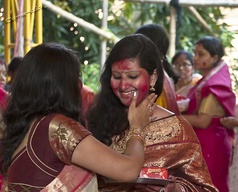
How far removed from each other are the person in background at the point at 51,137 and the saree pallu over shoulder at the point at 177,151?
0.66 metres

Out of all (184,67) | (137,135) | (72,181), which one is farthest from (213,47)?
(72,181)

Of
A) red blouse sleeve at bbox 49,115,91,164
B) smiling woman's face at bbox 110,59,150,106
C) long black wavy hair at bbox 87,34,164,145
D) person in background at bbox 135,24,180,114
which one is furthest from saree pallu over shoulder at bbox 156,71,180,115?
red blouse sleeve at bbox 49,115,91,164

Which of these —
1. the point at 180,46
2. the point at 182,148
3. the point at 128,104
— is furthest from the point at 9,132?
the point at 180,46

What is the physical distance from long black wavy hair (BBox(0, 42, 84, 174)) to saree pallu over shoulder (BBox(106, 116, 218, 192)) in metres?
0.74

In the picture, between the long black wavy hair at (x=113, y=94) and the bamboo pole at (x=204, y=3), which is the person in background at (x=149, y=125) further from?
the bamboo pole at (x=204, y=3)

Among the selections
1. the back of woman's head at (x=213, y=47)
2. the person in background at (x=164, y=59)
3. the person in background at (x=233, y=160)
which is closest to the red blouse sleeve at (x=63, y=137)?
the person in background at (x=164, y=59)

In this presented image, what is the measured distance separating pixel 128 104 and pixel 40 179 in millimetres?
847

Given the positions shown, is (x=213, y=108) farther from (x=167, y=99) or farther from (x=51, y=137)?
(x=51, y=137)

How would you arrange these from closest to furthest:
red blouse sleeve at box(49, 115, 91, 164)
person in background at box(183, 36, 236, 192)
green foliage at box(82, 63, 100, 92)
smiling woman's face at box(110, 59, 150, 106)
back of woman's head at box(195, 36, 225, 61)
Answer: red blouse sleeve at box(49, 115, 91, 164)
smiling woman's face at box(110, 59, 150, 106)
person in background at box(183, 36, 236, 192)
back of woman's head at box(195, 36, 225, 61)
green foliage at box(82, 63, 100, 92)

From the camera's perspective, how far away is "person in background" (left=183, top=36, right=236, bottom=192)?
20.5ft

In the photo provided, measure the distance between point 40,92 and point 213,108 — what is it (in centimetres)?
336

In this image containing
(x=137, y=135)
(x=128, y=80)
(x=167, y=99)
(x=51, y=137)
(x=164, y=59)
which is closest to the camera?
(x=51, y=137)

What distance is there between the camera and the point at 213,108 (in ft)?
20.5

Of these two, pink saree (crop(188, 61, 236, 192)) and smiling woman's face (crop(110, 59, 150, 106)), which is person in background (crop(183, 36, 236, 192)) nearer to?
pink saree (crop(188, 61, 236, 192))
